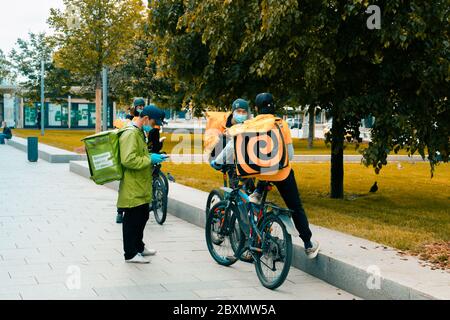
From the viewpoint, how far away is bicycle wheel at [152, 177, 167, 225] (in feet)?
30.6

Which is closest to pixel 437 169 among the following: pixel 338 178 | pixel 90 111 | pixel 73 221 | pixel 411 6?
pixel 338 178

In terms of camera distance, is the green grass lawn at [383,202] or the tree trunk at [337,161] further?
the tree trunk at [337,161]

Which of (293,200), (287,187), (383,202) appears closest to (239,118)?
(287,187)

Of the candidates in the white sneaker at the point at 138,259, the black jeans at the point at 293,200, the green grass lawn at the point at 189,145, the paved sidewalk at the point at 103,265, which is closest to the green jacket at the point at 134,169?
the white sneaker at the point at 138,259

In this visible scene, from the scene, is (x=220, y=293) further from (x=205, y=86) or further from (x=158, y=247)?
(x=205, y=86)

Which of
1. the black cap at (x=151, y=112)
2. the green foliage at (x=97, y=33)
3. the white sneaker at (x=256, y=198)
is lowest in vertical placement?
the white sneaker at (x=256, y=198)

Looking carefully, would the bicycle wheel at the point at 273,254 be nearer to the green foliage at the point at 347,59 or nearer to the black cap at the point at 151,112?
the black cap at the point at 151,112

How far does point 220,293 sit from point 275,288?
501mm

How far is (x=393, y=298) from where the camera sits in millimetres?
5176

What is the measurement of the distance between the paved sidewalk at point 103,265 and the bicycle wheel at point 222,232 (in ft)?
0.40

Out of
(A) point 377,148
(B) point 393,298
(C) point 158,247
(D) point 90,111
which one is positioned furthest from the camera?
(D) point 90,111

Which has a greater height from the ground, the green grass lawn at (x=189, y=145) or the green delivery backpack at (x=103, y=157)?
the green delivery backpack at (x=103, y=157)

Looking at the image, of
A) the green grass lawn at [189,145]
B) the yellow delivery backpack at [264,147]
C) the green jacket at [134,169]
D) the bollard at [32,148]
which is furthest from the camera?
the green grass lawn at [189,145]

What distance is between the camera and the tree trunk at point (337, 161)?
11.4 meters
